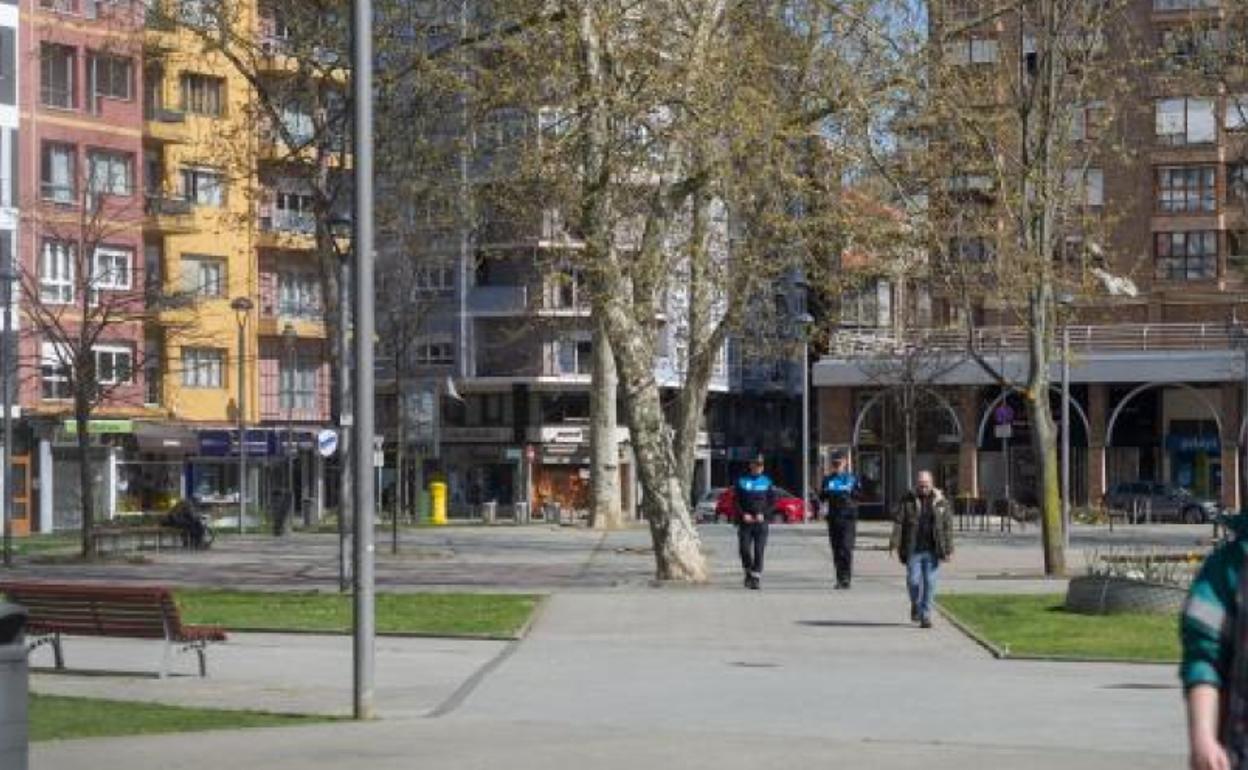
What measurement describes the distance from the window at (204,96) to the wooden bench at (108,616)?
5570 cm

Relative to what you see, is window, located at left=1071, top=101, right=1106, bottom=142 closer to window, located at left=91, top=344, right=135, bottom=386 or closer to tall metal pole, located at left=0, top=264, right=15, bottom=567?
tall metal pole, located at left=0, top=264, right=15, bottom=567

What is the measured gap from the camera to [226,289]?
78.8 metres

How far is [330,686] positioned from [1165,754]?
7972 millimetres

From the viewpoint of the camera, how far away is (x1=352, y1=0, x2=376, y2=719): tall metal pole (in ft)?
54.6

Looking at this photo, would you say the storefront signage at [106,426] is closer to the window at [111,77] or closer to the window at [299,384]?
the window at [299,384]

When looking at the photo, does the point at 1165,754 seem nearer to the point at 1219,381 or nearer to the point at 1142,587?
the point at 1142,587

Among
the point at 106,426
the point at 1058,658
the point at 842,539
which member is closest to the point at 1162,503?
the point at 106,426

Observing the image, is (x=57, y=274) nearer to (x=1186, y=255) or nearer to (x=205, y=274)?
(x=205, y=274)

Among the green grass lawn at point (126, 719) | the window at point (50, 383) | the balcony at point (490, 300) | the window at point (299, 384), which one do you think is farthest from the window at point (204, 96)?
the green grass lawn at point (126, 719)

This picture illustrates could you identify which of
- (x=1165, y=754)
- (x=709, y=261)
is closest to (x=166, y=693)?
(x=1165, y=754)

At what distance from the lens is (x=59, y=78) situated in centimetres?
7050

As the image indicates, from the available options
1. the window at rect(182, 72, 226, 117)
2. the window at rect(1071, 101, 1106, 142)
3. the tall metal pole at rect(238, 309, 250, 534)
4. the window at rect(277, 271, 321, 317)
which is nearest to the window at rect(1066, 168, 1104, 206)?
the window at rect(1071, 101, 1106, 142)

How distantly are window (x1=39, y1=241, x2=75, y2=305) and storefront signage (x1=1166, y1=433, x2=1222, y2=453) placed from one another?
42.5 metres

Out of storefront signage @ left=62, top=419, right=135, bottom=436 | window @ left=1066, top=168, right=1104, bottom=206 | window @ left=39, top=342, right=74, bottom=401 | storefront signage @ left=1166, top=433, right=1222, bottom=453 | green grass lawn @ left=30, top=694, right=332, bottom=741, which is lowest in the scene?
green grass lawn @ left=30, top=694, right=332, bottom=741
